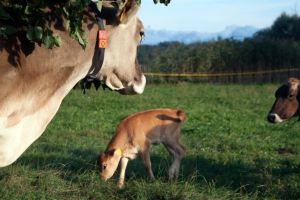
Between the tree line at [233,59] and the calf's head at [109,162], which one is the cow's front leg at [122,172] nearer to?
the calf's head at [109,162]

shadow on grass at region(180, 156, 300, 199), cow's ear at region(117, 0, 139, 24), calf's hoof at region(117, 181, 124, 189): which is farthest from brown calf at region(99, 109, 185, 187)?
cow's ear at region(117, 0, 139, 24)

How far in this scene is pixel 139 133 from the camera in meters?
8.74

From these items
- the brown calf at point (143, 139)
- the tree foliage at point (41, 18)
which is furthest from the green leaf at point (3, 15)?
the brown calf at point (143, 139)

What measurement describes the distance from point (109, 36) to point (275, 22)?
160ft

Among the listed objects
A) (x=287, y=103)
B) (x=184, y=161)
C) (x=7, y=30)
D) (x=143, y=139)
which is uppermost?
(x=7, y=30)

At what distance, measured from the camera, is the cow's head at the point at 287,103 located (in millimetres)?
9125

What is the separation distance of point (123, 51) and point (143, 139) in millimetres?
4499

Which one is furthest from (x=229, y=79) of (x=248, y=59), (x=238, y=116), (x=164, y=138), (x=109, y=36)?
(x=109, y=36)

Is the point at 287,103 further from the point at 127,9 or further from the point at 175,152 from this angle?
the point at 127,9

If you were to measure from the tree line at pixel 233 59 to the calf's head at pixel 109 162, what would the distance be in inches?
1035

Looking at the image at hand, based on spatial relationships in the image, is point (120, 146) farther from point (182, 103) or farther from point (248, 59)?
point (248, 59)

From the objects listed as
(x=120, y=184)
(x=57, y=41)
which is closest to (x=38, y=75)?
(x=57, y=41)

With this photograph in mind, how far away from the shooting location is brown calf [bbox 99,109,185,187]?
8156mm

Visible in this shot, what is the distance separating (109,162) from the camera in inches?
316
